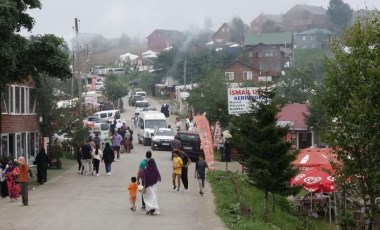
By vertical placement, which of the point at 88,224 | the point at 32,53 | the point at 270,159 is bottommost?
the point at 88,224

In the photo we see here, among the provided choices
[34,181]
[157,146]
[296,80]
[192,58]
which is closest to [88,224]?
[34,181]

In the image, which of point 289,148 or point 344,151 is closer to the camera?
point 344,151

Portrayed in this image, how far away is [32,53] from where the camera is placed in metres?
28.4

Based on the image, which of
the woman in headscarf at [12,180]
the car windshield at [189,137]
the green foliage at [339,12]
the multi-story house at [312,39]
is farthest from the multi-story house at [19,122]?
the green foliage at [339,12]

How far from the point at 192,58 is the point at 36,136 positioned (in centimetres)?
5734

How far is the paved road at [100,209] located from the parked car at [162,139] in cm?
1585

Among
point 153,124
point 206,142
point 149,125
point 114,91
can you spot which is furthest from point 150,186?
point 114,91

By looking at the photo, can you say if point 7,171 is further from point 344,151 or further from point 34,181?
point 344,151

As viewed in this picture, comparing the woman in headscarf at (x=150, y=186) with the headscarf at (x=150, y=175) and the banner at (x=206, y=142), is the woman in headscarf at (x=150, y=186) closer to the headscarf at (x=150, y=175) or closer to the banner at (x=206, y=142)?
the headscarf at (x=150, y=175)

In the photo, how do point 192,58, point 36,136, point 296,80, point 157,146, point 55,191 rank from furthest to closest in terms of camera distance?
1. point 192,58
2. point 296,80
3. point 157,146
4. point 36,136
5. point 55,191

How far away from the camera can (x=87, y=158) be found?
106 feet

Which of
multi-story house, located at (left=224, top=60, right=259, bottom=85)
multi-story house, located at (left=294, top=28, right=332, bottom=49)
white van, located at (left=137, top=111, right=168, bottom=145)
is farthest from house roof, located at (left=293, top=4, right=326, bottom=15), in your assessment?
white van, located at (left=137, top=111, right=168, bottom=145)

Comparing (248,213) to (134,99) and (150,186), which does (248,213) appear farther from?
(134,99)

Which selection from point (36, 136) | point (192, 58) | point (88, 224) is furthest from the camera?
point (192, 58)
